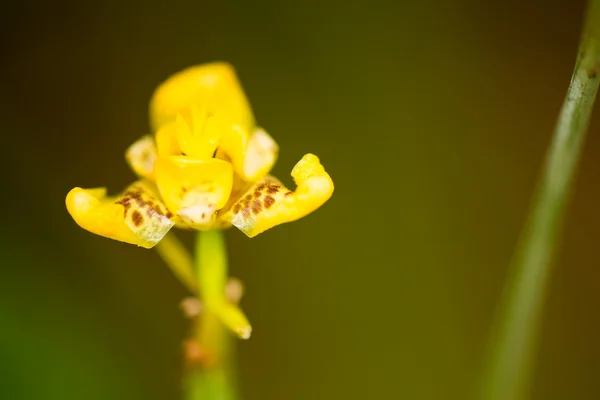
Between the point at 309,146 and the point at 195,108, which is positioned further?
the point at 309,146

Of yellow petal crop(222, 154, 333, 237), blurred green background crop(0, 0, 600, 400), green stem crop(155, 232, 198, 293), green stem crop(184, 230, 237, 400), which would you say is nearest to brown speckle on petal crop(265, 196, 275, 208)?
yellow petal crop(222, 154, 333, 237)

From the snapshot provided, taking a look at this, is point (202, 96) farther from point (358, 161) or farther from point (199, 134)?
point (358, 161)

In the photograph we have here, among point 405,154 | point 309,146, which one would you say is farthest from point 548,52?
point 309,146

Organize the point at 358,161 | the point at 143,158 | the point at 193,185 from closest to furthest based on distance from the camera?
the point at 193,185, the point at 143,158, the point at 358,161

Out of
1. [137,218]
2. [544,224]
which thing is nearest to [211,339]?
[137,218]

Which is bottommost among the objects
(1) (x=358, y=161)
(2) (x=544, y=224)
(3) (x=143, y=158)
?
(3) (x=143, y=158)

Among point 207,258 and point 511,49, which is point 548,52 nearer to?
point 511,49

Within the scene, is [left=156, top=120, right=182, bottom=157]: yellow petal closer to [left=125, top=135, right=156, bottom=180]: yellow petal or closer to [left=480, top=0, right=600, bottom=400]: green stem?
[left=125, top=135, right=156, bottom=180]: yellow petal
